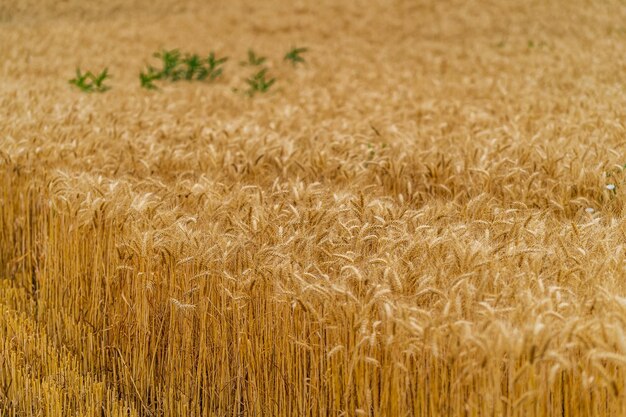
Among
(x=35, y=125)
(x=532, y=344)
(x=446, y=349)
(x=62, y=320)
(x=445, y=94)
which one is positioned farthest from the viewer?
(x=445, y=94)

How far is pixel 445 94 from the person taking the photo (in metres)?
9.24

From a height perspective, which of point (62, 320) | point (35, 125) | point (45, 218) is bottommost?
point (62, 320)

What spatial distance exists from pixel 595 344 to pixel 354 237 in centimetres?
113

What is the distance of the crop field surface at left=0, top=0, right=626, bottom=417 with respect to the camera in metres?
2.15

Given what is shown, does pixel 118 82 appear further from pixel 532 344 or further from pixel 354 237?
pixel 532 344

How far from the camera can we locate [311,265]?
2596 millimetres

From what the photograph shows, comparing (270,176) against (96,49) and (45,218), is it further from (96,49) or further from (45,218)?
(96,49)

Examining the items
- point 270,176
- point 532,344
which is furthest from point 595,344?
point 270,176

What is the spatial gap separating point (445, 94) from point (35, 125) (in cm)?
544

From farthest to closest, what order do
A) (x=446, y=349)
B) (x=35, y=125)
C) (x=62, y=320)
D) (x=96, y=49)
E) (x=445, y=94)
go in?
1. (x=96, y=49)
2. (x=445, y=94)
3. (x=35, y=125)
4. (x=62, y=320)
5. (x=446, y=349)

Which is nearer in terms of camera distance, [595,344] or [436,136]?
[595,344]

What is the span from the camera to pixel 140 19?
1955 cm

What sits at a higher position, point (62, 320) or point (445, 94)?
point (445, 94)

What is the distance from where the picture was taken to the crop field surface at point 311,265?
2.15 meters
